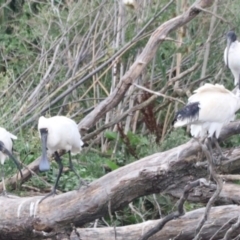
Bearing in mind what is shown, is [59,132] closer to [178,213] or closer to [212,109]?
[212,109]

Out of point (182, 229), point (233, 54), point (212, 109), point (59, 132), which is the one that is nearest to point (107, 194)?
point (182, 229)

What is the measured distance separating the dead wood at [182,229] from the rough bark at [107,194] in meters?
0.15

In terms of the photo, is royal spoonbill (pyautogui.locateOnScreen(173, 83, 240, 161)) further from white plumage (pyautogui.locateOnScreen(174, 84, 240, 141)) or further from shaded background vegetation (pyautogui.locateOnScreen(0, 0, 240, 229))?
shaded background vegetation (pyautogui.locateOnScreen(0, 0, 240, 229))

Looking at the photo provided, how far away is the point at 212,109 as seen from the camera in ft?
16.5

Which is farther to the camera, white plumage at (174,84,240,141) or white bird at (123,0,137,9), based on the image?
white bird at (123,0,137,9)

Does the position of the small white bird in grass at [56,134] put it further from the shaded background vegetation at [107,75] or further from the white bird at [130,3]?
the white bird at [130,3]

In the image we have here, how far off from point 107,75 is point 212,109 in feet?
8.60

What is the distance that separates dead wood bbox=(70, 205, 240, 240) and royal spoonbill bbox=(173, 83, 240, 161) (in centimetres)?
52

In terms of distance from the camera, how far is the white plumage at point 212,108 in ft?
16.5

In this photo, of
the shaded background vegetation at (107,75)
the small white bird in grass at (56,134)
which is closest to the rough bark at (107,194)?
the small white bird in grass at (56,134)

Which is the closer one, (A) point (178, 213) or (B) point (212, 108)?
(A) point (178, 213)

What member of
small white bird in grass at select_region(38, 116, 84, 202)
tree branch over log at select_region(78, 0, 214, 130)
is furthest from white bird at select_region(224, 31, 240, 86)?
small white bird in grass at select_region(38, 116, 84, 202)

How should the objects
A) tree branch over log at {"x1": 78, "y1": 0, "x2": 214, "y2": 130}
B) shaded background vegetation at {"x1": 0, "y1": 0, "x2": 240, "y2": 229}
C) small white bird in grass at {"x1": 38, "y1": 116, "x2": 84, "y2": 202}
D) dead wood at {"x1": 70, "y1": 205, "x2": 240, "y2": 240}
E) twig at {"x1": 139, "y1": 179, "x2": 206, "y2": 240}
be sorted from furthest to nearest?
1. shaded background vegetation at {"x1": 0, "y1": 0, "x2": 240, "y2": 229}
2. tree branch over log at {"x1": 78, "y1": 0, "x2": 214, "y2": 130}
3. small white bird in grass at {"x1": 38, "y1": 116, "x2": 84, "y2": 202}
4. dead wood at {"x1": 70, "y1": 205, "x2": 240, "y2": 240}
5. twig at {"x1": 139, "y1": 179, "x2": 206, "y2": 240}

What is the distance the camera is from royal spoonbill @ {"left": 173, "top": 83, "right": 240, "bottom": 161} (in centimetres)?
502
